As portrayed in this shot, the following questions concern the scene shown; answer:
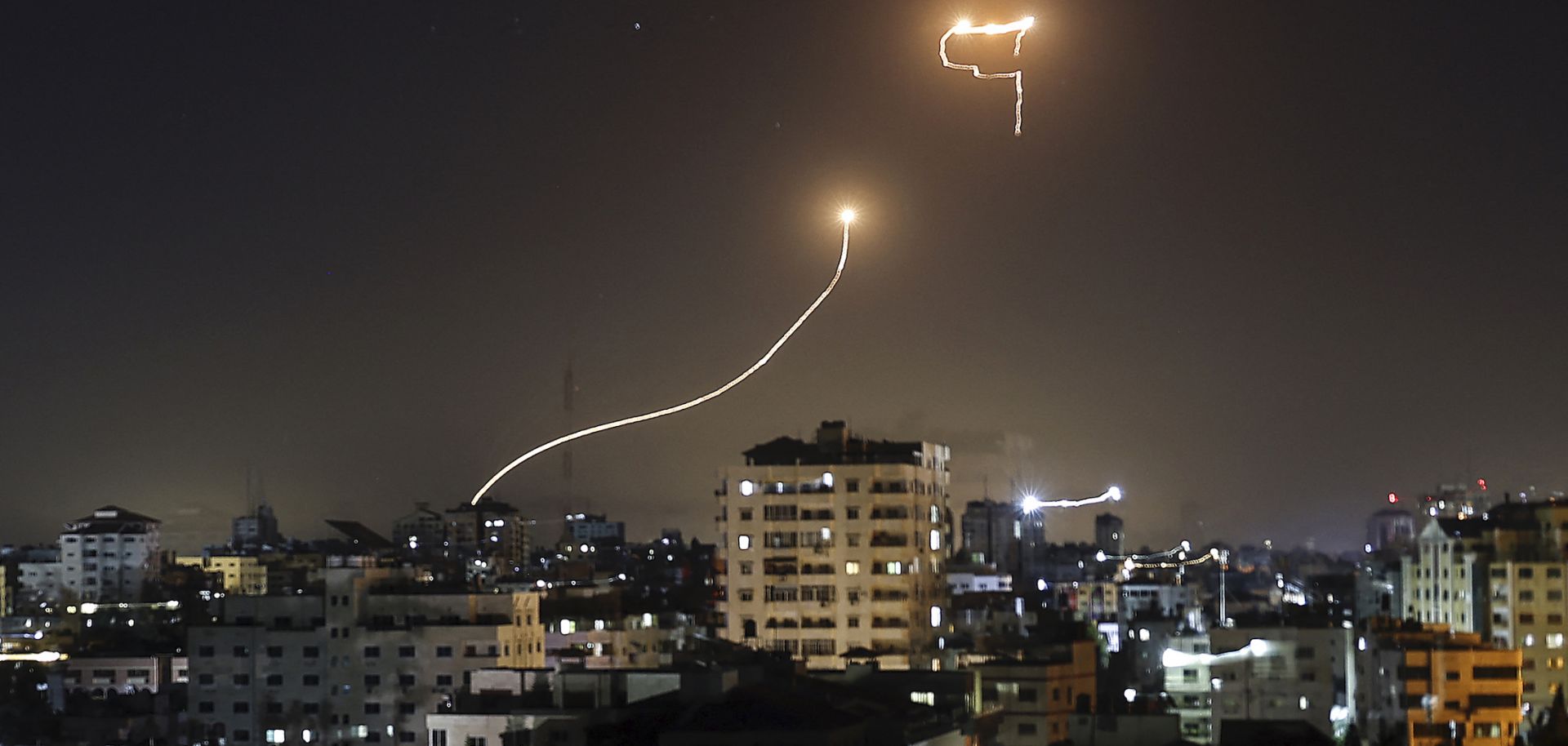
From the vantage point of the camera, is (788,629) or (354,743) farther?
(788,629)

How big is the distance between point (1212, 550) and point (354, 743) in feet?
80.7

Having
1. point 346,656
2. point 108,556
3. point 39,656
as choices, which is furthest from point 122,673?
point 108,556

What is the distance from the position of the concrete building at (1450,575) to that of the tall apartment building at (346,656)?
639 inches

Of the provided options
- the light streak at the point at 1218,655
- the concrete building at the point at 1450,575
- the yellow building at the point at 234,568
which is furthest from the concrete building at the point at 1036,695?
the yellow building at the point at 234,568

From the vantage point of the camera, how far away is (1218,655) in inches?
1058

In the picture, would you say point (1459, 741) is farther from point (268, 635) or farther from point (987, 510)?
point (987, 510)

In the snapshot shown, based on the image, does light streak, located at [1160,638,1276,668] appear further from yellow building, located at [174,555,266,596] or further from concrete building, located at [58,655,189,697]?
yellow building, located at [174,555,266,596]

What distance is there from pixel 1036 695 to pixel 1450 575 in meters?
15.2

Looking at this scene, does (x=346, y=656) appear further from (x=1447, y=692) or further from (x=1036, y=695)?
(x=1447, y=692)

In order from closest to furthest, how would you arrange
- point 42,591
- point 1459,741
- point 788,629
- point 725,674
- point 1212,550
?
point 725,674 < point 1459,741 < point 788,629 < point 1212,550 < point 42,591

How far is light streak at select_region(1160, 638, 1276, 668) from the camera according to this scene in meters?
26.5

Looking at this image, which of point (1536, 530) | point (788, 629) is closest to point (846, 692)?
point (788, 629)

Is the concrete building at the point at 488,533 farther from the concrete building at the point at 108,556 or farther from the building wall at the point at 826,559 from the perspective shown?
the building wall at the point at 826,559

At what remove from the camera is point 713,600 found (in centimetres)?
4200
